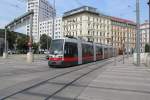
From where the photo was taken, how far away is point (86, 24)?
Answer: 107750 millimetres

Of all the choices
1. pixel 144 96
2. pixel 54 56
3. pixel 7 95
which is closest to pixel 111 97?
pixel 144 96

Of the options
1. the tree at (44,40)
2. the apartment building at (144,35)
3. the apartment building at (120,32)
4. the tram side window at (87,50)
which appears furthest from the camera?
the apartment building at (120,32)

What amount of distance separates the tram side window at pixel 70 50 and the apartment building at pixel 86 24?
7252cm

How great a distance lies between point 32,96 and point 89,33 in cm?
9875

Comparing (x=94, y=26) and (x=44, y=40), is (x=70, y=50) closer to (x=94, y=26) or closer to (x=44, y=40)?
(x=94, y=26)

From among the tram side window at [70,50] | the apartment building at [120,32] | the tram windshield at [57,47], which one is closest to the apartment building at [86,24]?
the apartment building at [120,32]

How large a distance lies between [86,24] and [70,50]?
79.8 metres

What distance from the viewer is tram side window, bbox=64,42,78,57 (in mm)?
27692

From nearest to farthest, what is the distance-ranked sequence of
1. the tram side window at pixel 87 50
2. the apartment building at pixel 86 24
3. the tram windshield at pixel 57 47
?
1. the tram windshield at pixel 57 47
2. the tram side window at pixel 87 50
3. the apartment building at pixel 86 24

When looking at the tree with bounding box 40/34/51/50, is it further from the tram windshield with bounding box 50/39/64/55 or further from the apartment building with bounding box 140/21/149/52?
the tram windshield with bounding box 50/39/64/55

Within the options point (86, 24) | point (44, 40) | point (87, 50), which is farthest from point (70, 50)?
point (44, 40)

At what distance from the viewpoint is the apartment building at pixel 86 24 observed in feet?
351

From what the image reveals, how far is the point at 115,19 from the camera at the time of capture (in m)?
129

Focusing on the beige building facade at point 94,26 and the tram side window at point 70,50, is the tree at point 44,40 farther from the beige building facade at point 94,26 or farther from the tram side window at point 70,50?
the tram side window at point 70,50
